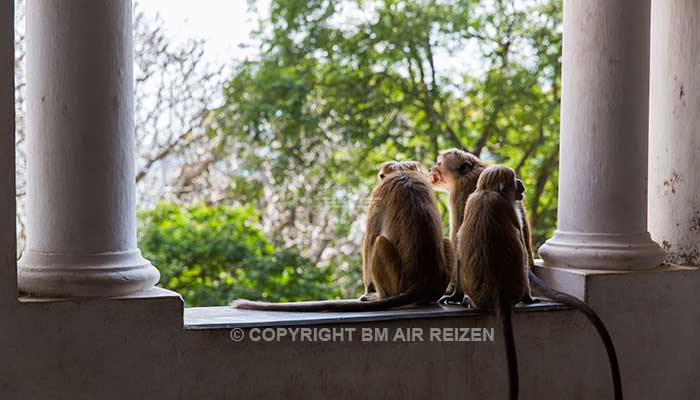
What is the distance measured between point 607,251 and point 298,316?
1.81 m

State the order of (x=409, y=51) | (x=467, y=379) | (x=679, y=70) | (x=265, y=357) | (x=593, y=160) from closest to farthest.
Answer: (x=265, y=357) < (x=467, y=379) < (x=593, y=160) < (x=679, y=70) < (x=409, y=51)

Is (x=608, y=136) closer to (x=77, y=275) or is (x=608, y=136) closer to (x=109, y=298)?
(x=109, y=298)

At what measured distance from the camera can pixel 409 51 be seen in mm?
10797

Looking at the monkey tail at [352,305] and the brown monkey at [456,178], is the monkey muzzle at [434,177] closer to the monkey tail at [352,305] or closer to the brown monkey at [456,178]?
the brown monkey at [456,178]

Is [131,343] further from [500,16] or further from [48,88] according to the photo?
[500,16]

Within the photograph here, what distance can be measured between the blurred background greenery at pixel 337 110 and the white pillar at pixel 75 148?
574cm

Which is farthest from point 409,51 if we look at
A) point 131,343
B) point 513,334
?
point 131,343

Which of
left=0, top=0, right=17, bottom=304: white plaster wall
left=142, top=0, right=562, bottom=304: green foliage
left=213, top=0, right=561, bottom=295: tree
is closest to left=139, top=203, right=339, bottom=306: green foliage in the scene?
left=142, top=0, right=562, bottom=304: green foliage

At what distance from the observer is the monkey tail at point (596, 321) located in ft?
14.9

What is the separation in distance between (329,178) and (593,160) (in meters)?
6.15

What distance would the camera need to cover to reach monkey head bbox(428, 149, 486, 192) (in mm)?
5109

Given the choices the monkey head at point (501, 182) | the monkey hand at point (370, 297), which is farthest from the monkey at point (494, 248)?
the monkey hand at point (370, 297)

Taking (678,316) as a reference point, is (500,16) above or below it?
above
